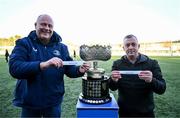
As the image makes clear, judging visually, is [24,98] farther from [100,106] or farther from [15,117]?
[15,117]

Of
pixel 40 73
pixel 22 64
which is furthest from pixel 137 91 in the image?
pixel 22 64

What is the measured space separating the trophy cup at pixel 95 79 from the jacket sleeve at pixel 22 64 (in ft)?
1.28

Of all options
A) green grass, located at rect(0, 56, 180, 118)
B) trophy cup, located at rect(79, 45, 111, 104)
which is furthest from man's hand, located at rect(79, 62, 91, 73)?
green grass, located at rect(0, 56, 180, 118)

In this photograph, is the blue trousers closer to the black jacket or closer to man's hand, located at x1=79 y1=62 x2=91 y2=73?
man's hand, located at x1=79 y1=62 x2=91 y2=73

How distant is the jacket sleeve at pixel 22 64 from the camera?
232 centimetres

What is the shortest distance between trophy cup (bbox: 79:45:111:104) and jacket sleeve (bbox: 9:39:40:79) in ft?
1.28

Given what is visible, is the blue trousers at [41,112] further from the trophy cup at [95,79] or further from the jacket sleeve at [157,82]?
the jacket sleeve at [157,82]

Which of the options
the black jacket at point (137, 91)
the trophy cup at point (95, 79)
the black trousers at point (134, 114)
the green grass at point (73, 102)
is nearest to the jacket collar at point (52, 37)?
the trophy cup at point (95, 79)

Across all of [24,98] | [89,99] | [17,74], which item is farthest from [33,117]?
[89,99]

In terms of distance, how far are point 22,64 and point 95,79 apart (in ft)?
1.97

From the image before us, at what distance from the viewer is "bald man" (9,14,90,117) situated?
251 centimetres

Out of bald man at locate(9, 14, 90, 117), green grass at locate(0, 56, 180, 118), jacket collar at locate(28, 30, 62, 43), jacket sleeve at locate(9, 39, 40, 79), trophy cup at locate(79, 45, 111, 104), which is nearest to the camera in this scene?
trophy cup at locate(79, 45, 111, 104)

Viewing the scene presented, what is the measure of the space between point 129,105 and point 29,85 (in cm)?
91

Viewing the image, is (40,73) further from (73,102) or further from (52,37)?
(73,102)
